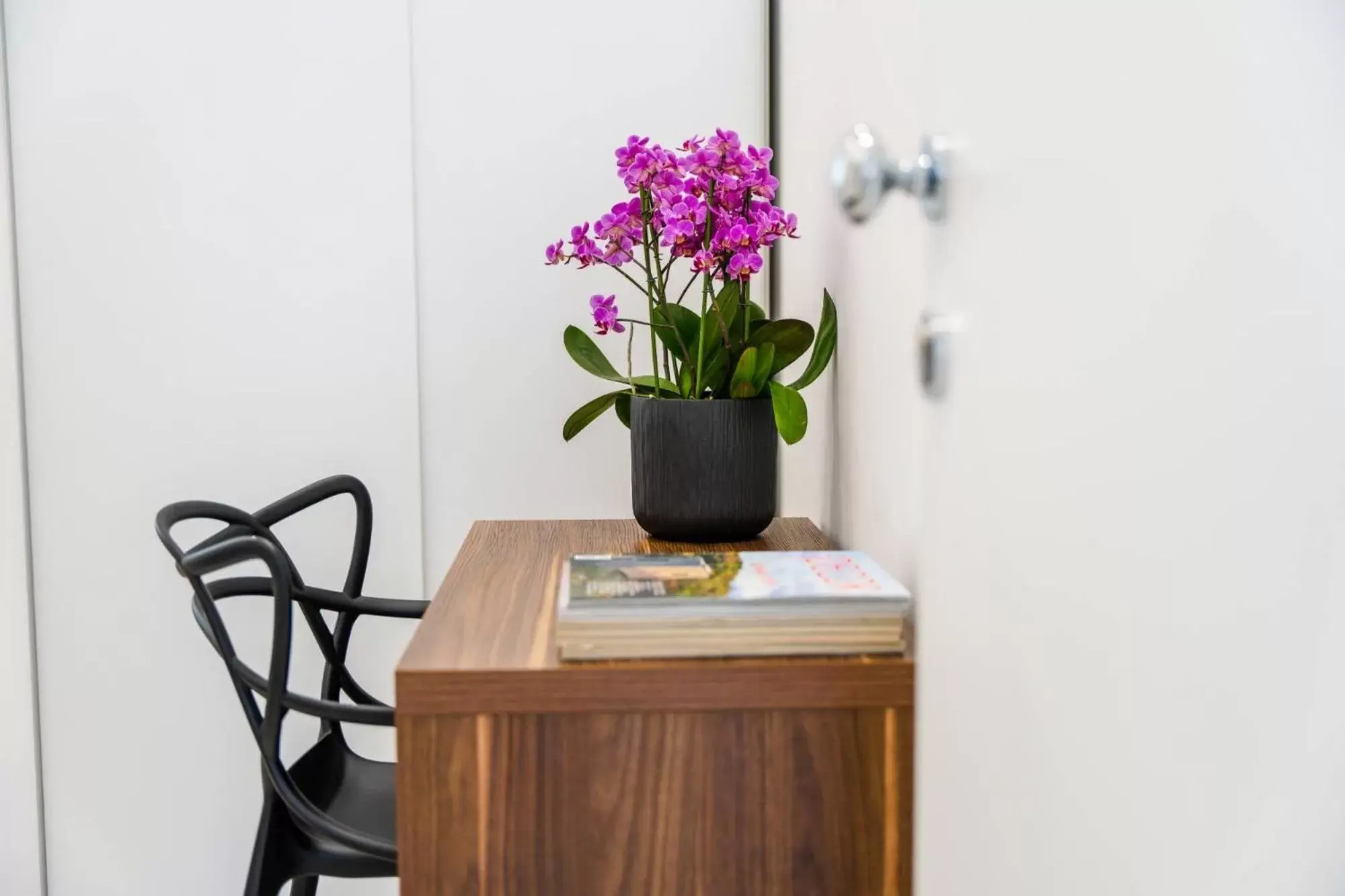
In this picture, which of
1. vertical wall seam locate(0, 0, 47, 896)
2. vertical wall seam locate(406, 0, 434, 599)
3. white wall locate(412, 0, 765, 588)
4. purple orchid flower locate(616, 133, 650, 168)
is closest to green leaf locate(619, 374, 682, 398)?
purple orchid flower locate(616, 133, 650, 168)

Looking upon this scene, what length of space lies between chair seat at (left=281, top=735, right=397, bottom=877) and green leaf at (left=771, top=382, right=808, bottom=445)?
55cm

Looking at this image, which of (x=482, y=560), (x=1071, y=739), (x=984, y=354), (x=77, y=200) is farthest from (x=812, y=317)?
(x=77, y=200)

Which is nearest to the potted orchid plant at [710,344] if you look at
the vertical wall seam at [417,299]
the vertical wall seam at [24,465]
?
the vertical wall seam at [417,299]

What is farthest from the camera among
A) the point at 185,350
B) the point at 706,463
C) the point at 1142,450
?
the point at 185,350

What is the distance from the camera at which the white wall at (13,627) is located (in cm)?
164

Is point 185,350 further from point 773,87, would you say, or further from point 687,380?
point 773,87

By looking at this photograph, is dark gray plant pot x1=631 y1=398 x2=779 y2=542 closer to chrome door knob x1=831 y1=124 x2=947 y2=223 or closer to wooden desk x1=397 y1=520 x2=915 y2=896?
wooden desk x1=397 y1=520 x2=915 y2=896

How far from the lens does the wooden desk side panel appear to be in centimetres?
82

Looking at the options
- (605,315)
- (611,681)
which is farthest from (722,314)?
(611,681)

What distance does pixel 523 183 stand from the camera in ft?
5.57

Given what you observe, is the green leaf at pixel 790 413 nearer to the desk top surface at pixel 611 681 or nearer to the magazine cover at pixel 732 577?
the magazine cover at pixel 732 577

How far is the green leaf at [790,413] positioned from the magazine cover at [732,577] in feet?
0.58

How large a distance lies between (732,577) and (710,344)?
43 centimetres

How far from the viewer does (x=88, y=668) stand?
5.61 feet
